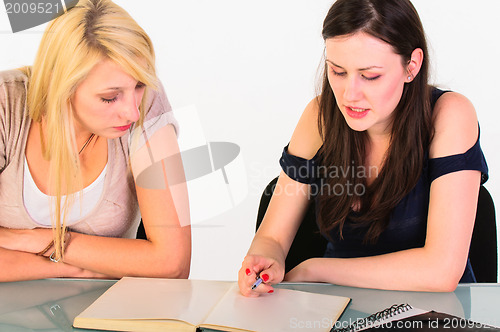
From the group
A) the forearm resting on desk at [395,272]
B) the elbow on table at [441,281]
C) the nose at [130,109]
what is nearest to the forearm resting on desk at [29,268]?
the nose at [130,109]

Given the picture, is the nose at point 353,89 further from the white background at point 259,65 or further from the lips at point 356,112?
the white background at point 259,65

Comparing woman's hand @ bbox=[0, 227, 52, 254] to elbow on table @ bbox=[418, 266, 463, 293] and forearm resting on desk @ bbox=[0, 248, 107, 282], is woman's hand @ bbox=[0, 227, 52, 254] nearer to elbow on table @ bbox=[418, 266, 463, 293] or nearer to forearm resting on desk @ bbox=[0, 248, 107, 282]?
forearm resting on desk @ bbox=[0, 248, 107, 282]

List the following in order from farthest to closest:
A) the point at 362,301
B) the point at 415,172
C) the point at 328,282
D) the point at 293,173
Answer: the point at 293,173
the point at 415,172
the point at 328,282
the point at 362,301

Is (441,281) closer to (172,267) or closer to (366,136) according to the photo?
(366,136)

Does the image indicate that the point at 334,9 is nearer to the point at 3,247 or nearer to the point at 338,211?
the point at 338,211

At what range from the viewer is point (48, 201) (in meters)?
1.48

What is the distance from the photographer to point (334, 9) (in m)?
1.38

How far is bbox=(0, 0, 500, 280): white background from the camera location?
8.71 ft

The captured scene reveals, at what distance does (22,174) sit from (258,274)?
0.67 meters

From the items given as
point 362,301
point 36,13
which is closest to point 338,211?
point 362,301

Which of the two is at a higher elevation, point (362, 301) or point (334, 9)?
point (334, 9)

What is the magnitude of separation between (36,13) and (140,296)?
1.07m

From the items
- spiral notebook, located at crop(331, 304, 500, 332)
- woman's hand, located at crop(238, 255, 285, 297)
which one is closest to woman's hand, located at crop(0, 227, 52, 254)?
woman's hand, located at crop(238, 255, 285, 297)

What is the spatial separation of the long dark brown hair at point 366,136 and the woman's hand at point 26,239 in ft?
2.40
